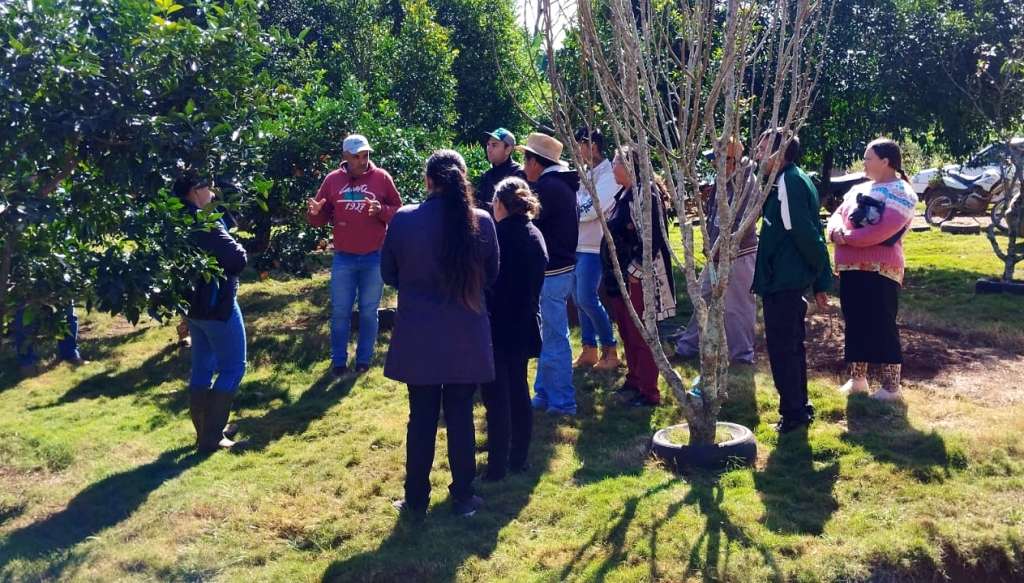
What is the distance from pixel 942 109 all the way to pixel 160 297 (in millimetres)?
9416

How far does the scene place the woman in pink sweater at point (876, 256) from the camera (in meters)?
6.06

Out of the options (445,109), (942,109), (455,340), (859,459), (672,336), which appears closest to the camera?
(455,340)

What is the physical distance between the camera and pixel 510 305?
18.0ft

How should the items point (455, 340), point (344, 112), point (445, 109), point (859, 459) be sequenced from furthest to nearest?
point (445, 109), point (344, 112), point (859, 459), point (455, 340)

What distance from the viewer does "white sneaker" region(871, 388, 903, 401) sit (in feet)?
20.9

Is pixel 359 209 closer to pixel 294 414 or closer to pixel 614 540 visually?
pixel 294 414

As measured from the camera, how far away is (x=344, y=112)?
9.91 metres

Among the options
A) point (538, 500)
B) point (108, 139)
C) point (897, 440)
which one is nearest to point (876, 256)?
point (897, 440)

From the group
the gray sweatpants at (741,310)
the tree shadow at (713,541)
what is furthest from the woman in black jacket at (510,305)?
the gray sweatpants at (741,310)

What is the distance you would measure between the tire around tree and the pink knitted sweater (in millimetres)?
1513

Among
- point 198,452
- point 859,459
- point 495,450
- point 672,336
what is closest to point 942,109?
point 672,336

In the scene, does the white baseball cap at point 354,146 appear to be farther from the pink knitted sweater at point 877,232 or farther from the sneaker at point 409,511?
the pink knitted sweater at point 877,232

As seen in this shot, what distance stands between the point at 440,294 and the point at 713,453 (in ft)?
6.02

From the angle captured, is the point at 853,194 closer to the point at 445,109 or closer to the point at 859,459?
the point at 859,459
